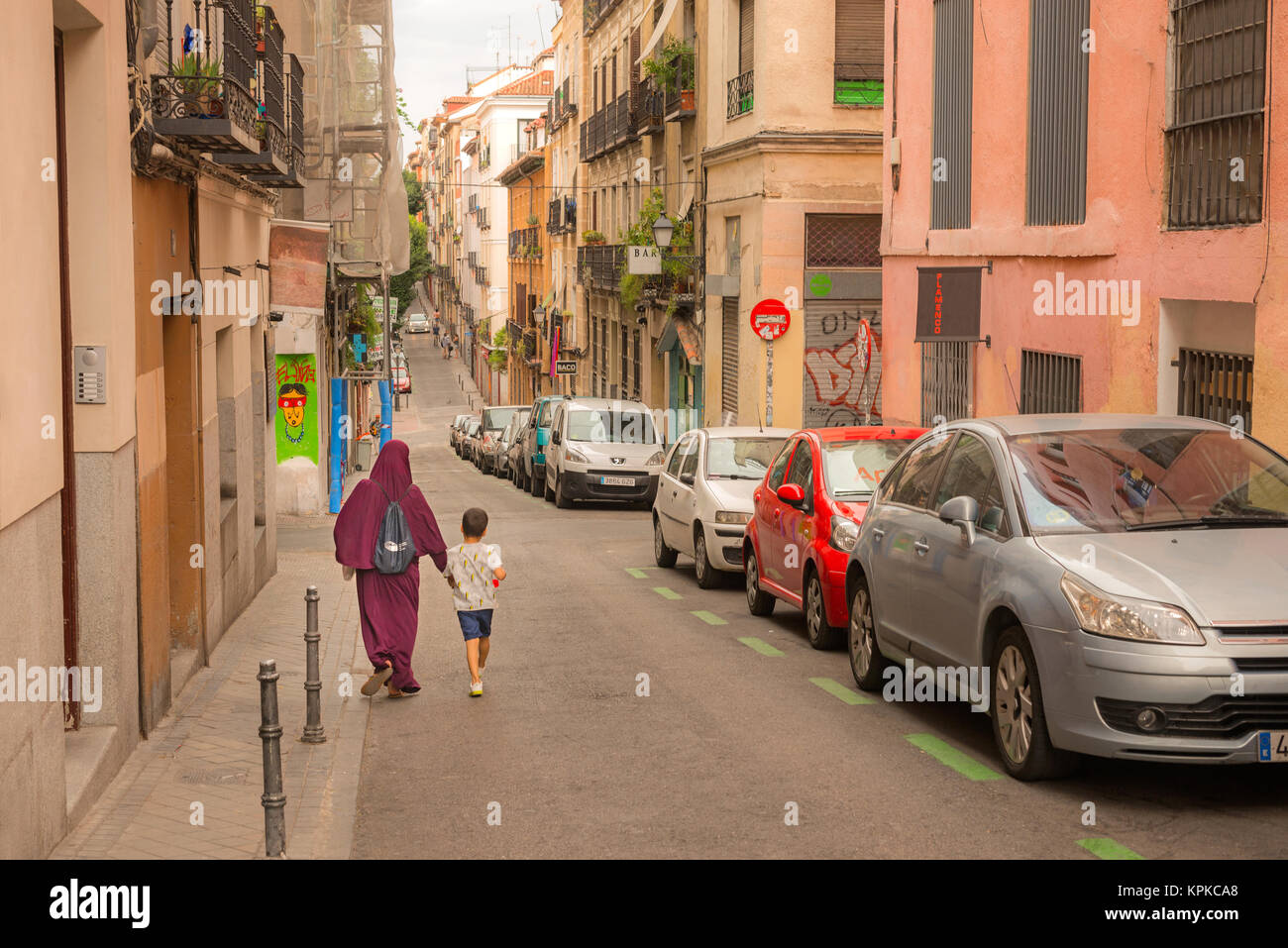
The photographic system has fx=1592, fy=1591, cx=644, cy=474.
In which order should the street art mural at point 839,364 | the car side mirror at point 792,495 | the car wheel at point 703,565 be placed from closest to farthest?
the car side mirror at point 792,495
the car wheel at point 703,565
the street art mural at point 839,364

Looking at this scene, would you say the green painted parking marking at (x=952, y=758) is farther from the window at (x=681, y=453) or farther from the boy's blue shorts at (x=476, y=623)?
the window at (x=681, y=453)

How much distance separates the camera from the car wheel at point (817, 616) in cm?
1222

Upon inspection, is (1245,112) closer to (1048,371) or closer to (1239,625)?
(1048,371)

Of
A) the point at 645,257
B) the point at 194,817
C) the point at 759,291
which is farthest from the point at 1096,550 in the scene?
the point at 645,257

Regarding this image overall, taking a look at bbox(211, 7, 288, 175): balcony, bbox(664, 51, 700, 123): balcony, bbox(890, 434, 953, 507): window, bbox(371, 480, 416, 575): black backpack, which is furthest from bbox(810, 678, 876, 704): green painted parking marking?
bbox(664, 51, 700, 123): balcony

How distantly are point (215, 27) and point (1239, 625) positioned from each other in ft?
28.6

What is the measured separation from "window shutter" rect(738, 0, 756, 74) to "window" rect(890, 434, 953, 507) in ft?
71.4

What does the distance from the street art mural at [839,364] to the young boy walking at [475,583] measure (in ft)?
64.4

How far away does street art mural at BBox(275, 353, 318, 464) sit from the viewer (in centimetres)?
2542

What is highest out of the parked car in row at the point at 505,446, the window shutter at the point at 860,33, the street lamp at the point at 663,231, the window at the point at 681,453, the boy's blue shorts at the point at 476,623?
the window shutter at the point at 860,33

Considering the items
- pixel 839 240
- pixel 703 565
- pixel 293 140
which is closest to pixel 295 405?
pixel 293 140

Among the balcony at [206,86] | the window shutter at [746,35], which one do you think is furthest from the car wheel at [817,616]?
the window shutter at [746,35]

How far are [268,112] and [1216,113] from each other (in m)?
8.10

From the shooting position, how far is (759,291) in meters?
30.1
